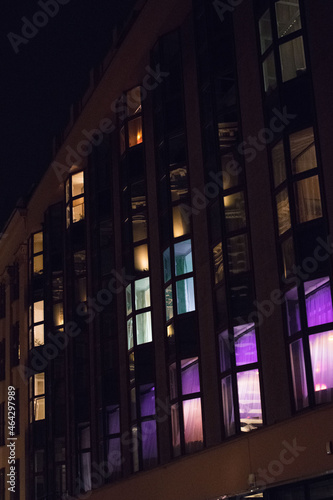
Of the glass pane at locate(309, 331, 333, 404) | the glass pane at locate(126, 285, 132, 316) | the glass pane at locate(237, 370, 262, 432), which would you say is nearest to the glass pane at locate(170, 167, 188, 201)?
the glass pane at locate(126, 285, 132, 316)

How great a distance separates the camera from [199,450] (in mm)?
26719

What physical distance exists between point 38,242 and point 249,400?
85.6 ft

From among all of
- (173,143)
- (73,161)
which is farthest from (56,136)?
(173,143)

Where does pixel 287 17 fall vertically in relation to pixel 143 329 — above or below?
above

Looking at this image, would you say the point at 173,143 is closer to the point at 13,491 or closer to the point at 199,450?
the point at 199,450

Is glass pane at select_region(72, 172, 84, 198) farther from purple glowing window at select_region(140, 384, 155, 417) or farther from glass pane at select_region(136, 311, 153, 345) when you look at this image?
purple glowing window at select_region(140, 384, 155, 417)

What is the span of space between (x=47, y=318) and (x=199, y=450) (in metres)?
18.8

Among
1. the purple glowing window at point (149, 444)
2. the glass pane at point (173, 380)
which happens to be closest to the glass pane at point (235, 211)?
the glass pane at point (173, 380)

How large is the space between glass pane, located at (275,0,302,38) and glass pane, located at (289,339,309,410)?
345 inches

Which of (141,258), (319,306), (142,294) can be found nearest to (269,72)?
(319,306)

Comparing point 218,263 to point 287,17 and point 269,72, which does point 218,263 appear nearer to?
point 269,72

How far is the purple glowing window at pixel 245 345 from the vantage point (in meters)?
25.1

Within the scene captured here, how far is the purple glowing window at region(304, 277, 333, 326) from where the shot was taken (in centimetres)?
2203

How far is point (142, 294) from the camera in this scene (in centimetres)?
3272
